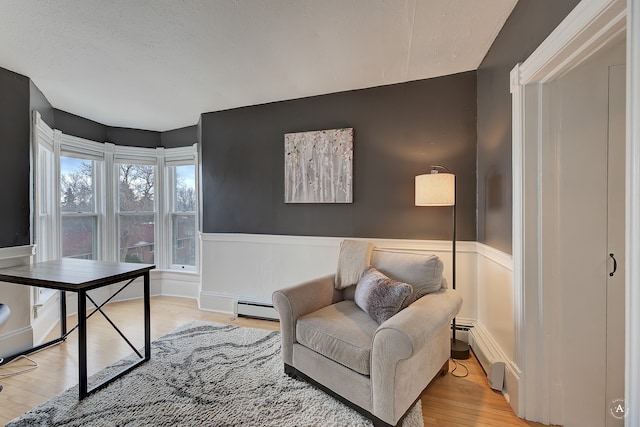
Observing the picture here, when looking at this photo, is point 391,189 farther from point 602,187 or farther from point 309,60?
point 602,187

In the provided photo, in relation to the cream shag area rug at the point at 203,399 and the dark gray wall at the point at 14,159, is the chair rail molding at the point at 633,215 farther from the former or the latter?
the dark gray wall at the point at 14,159

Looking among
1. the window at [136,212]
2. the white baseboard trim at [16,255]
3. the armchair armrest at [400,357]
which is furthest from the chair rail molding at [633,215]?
the window at [136,212]

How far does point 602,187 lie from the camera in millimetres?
1642

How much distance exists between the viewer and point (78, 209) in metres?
4.02

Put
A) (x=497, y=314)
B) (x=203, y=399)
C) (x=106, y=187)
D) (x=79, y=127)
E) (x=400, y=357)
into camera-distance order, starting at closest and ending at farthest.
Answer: (x=400, y=357) → (x=203, y=399) → (x=497, y=314) → (x=79, y=127) → (x=106, y=187)

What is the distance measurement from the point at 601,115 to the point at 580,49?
0.43m

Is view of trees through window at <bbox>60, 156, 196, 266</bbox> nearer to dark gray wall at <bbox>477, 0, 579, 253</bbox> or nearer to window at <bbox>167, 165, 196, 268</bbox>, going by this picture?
window at <bbox>167, 165, 196, 268</bbox>

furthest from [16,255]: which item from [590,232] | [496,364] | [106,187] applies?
[590,232]

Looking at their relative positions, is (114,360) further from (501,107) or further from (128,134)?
(501,107)

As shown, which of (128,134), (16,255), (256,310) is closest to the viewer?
(16,255)

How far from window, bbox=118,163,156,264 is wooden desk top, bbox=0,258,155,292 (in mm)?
1785

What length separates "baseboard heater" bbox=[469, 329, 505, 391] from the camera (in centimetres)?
207

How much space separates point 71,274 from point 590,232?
329cm

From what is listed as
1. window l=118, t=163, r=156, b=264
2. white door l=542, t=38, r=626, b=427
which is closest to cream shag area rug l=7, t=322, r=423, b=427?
white door l=542, t=38, r=626, b=427
